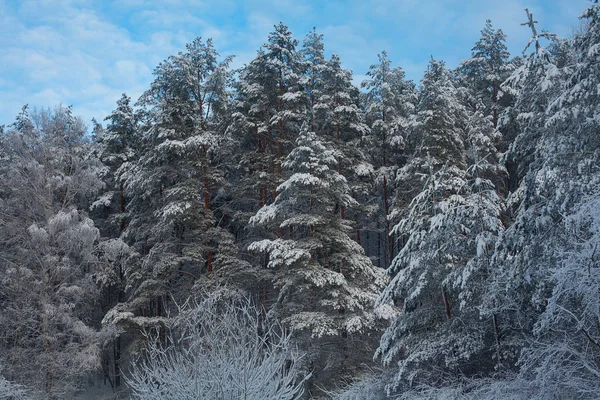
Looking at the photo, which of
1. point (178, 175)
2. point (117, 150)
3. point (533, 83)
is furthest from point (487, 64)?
point (117, 150)

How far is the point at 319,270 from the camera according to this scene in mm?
15453

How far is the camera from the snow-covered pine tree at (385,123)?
829 inches

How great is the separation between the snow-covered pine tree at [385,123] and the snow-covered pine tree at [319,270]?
17.1ft

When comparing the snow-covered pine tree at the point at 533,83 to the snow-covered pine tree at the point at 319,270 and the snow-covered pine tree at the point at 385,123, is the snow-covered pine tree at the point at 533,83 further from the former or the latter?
the snow-covered pine tree at the point at 385,123

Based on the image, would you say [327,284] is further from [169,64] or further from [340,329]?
[169,64]

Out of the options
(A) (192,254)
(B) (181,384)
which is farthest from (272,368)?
(A) (192,254)

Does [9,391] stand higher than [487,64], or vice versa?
[487,64]

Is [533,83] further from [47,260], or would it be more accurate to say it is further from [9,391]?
[47,260]

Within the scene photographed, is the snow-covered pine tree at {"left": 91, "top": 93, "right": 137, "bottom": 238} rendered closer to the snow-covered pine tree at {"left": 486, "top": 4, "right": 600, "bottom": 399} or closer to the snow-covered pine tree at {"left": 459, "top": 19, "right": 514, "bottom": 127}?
the snow-covered pine tree at {"left": 459, "top": 19, "right": 514, "bottom": 127}

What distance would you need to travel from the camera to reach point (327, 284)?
15758mm

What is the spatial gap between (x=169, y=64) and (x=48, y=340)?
12489 millimetres

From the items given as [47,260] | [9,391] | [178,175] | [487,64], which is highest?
[487,64]

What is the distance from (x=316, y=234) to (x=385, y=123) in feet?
26.9

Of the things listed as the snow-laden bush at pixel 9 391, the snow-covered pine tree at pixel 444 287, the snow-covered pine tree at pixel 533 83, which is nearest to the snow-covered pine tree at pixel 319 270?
the snow-covered pine tree at pixel 444 287
